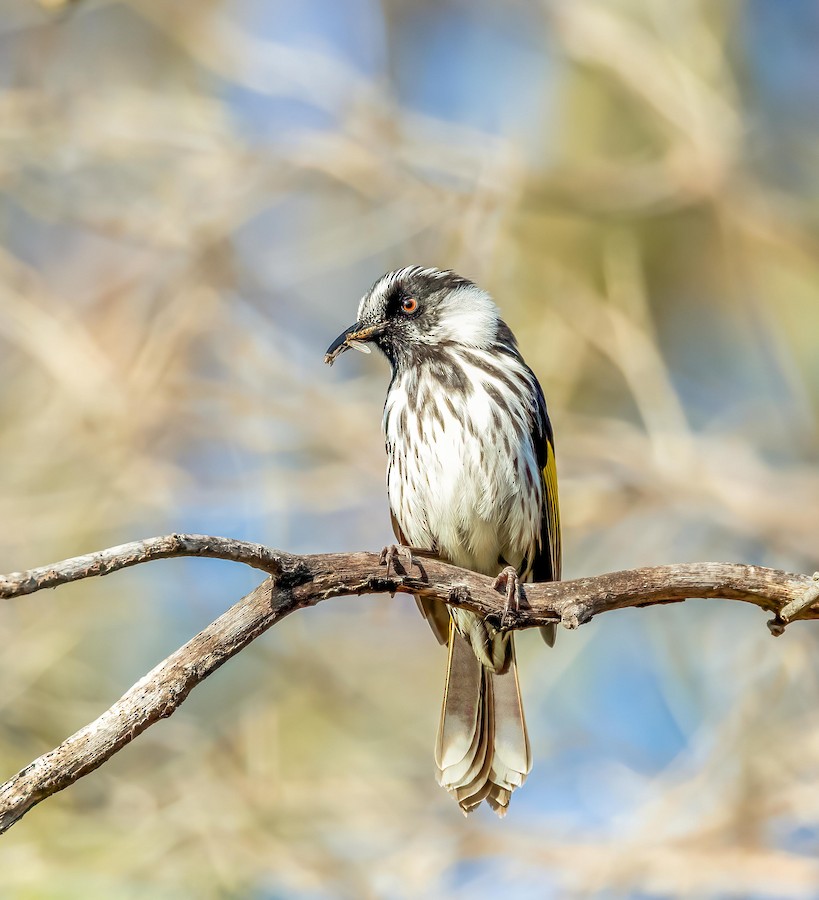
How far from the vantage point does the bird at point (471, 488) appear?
17.6 ft

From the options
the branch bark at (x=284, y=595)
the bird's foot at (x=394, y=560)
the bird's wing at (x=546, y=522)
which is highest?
the bird's wing at (x=546, y=522)

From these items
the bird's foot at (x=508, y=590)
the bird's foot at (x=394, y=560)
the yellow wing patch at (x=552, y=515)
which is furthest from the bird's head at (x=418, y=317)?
the bird's foot at (x=394, y=560)

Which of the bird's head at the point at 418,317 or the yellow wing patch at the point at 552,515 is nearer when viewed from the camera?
the yellow wing patch at the point at 552,515

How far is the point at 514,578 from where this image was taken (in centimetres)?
425

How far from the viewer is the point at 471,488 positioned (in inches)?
212

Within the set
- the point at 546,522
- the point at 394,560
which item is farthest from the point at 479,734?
the point at 394,560

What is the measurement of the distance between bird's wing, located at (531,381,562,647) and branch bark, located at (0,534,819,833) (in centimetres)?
147

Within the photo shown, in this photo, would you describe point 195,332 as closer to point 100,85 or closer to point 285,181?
point 285,181

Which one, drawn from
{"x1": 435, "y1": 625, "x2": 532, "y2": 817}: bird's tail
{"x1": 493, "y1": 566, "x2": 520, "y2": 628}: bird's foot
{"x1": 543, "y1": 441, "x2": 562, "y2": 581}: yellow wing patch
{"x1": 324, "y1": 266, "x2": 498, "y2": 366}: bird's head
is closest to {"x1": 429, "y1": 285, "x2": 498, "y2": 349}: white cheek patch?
{"x1": 324, "y1": 266, "x2": 498, "y2": 366}: bird's head

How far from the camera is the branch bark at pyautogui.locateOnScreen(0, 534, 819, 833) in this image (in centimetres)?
299

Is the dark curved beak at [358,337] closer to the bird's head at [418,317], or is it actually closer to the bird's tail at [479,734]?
the bird's head at [418,317]

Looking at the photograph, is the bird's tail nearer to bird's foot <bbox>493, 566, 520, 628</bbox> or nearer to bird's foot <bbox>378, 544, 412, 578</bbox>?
bird's foot <bbox>493, 566, 520, 628</bbox>

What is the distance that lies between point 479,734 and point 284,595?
2261 mm

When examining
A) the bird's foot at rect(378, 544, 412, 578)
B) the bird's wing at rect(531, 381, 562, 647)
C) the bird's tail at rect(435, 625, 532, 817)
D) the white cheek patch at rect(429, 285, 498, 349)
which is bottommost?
the bird's foot at rect(378, 544, 412, 578)
